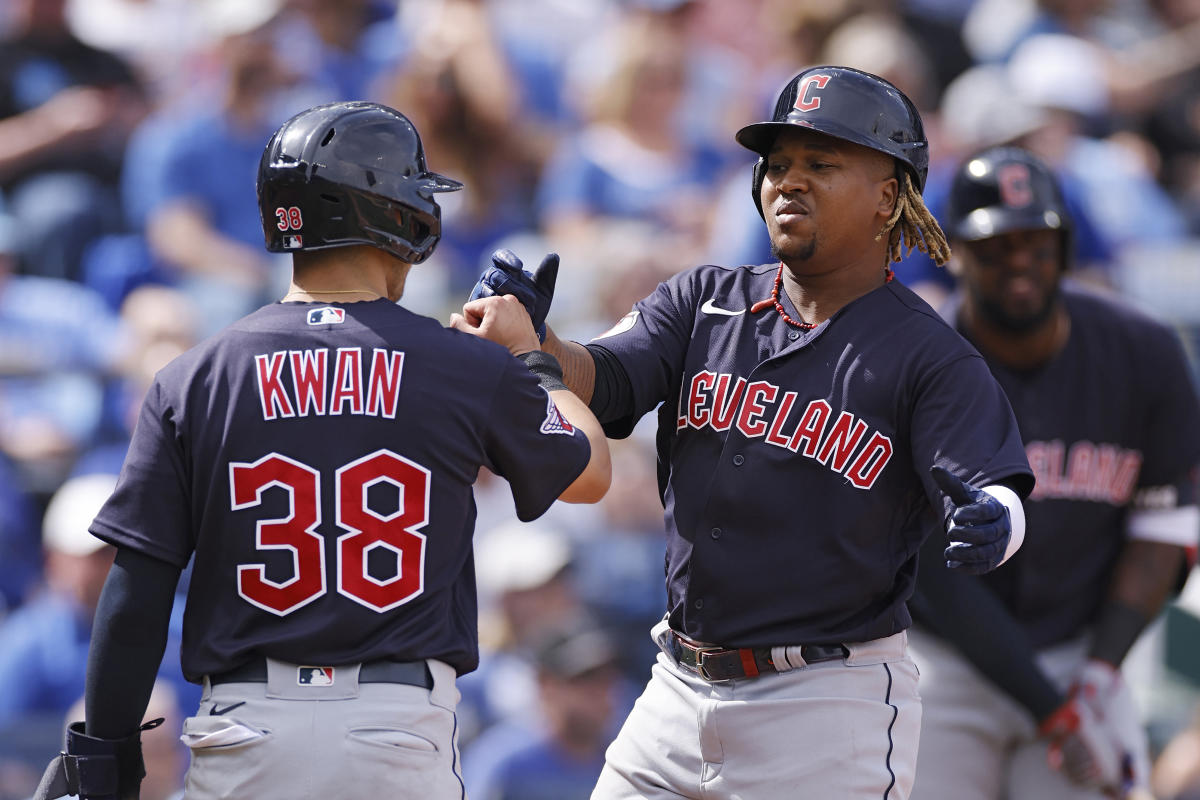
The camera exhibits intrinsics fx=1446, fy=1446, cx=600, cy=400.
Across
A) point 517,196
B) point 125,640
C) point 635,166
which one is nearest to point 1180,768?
point 635,166

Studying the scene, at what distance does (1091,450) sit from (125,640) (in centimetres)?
261

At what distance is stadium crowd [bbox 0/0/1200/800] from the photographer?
18.1 feet

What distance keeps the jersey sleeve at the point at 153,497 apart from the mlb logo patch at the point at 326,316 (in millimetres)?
297

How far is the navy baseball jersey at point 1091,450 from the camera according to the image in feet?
12.9

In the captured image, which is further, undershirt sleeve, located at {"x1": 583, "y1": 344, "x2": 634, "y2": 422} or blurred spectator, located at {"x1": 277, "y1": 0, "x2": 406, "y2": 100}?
blurred spectator, located at {"x1": 277, "y1": 0, "x2": 406, "y2": 100}

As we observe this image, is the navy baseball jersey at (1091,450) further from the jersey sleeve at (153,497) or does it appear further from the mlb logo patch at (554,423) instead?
the jersey sleeve at (153,497)

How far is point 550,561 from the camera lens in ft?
18.7

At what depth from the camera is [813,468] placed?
283 centimetres

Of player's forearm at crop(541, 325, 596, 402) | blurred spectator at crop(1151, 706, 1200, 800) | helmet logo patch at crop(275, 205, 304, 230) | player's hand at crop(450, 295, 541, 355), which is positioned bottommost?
blurred spectator at crop(1151, 706, 1200, 800)

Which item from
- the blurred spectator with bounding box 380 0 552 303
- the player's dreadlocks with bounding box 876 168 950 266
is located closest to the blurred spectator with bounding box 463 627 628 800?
the blurred spectator with bounding box 380 0 552 303

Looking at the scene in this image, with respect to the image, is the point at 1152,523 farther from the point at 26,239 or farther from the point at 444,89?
the point at 26,239

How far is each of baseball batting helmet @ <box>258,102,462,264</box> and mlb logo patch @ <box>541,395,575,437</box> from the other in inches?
15.5

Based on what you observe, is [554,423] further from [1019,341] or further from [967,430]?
[1019,341]

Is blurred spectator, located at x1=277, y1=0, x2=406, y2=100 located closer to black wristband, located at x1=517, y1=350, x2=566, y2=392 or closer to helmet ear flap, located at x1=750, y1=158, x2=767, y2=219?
helmet ear flap, located at x1=750, y1=158, x2=767, y2=219
